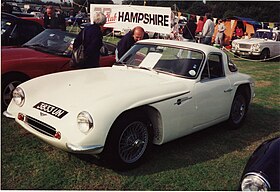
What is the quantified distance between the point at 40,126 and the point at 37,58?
2227mm

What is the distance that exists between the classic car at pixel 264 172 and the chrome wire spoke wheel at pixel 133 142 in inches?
50.9

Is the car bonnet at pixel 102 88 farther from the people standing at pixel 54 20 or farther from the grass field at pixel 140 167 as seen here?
the people standing at pixel 54 20

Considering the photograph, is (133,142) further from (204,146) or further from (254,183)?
(254,183)

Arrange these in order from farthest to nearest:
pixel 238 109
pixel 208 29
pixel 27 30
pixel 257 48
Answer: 1. pixel 257 48
2. pixel 208 29
3. pixel 27 30
4. pixel 238 109

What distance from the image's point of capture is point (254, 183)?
2363 mm

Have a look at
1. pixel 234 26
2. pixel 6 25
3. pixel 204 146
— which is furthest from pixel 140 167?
pixel 234 26

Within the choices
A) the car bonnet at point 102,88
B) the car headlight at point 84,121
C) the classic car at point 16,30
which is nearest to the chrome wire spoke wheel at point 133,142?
the car bonnet at point 102,88

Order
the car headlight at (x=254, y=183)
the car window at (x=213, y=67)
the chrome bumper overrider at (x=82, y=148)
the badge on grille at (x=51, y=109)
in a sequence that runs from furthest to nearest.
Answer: the car window at (x=213, y=67)
the badge on grille at (x=51, y=109)
the chrome bumper overrider at (x=82, y=148)
the car headlight at (x=254, y=183)

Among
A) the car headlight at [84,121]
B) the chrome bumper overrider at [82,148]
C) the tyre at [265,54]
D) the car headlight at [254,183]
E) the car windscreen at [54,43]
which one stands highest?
the car windscreen at [54,43]

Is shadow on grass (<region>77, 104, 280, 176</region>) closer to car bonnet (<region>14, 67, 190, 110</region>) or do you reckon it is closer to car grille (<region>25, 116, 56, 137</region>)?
car grille (<region>25, 116, 56, 137</region>)

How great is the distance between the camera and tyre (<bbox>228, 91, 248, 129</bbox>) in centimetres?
509

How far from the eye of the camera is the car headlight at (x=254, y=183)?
90.7 inches

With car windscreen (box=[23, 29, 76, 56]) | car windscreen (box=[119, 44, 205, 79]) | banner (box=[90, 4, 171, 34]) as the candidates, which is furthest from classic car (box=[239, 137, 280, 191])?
banner (box=[90, 4, 171, 34])

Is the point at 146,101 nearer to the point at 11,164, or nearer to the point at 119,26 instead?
the point at 11,164
